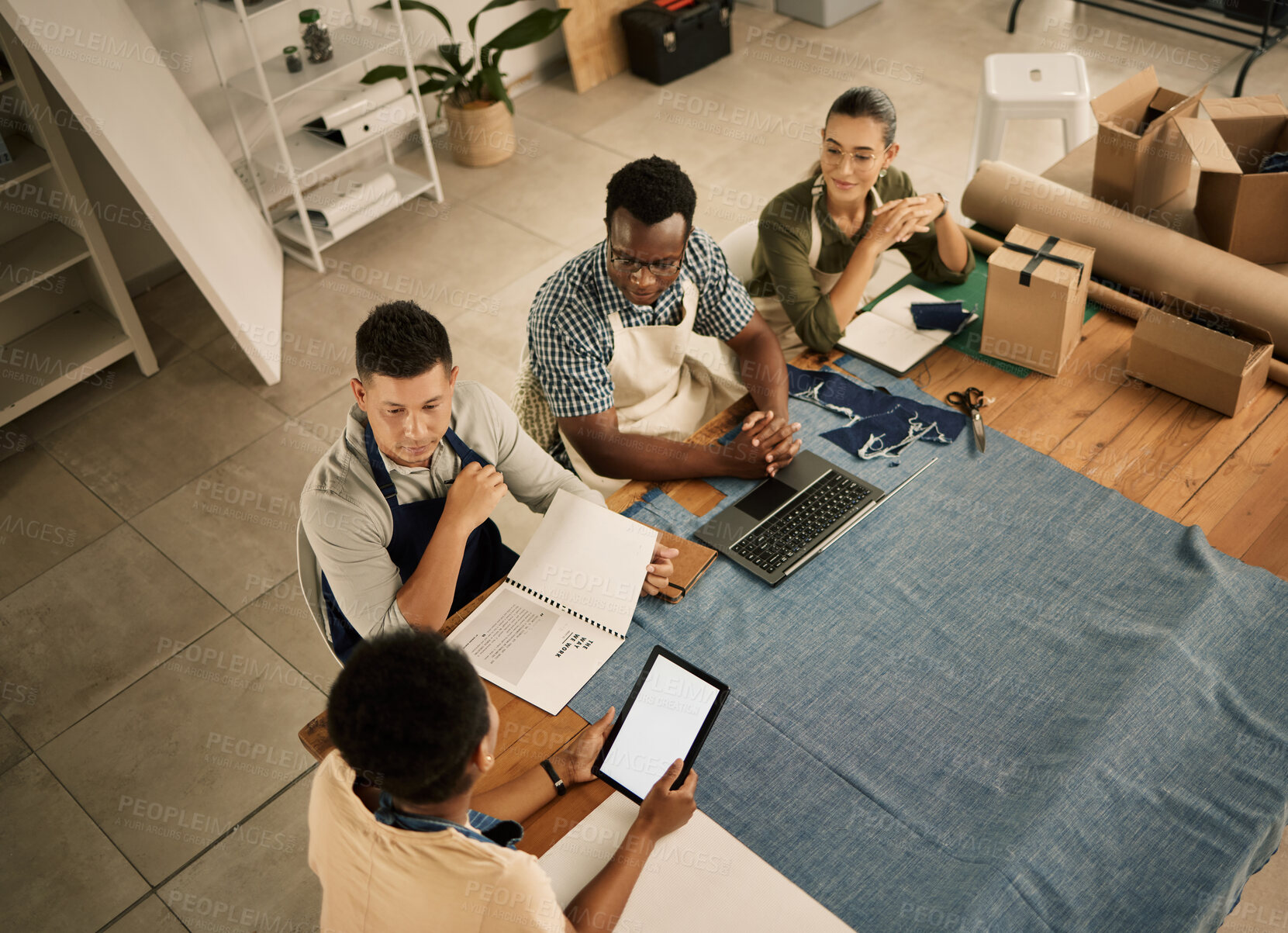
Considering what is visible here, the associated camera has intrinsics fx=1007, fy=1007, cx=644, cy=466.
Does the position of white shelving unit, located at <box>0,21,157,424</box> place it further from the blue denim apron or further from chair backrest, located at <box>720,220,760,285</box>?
chair backrest, located at <box>720,220,760,285</box>

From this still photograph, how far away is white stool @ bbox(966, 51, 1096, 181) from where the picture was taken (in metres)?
3.47

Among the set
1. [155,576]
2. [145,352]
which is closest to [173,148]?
[145,352]

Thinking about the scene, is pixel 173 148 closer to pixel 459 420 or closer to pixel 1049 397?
pixel 459 420

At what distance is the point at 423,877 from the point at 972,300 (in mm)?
2046

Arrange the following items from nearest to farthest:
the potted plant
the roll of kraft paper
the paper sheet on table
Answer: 1. the paper sheet on table
2. the roll of kraft paper
3. the potted plant

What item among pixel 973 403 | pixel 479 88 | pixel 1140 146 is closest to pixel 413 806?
pixel 973 403

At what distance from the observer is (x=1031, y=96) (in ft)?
11.4

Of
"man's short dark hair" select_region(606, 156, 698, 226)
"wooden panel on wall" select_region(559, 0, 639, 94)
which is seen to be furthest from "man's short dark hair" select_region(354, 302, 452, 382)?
"wooden panel on wall" select_region(559, 0, 639, 94)

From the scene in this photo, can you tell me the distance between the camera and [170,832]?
2623mm

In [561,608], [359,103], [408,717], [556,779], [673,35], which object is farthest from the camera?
[673,35]

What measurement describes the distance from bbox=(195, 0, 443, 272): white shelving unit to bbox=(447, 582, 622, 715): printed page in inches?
111

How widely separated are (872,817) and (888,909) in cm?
15

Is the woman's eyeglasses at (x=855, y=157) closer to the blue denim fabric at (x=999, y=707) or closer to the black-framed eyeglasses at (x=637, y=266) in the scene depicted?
the black-framed eyeglasses at (x=637, y=266)

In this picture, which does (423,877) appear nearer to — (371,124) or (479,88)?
(371,124)
